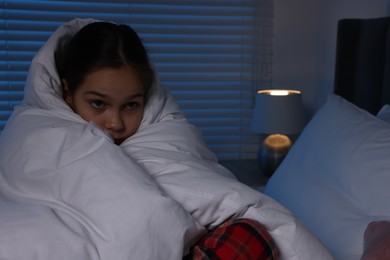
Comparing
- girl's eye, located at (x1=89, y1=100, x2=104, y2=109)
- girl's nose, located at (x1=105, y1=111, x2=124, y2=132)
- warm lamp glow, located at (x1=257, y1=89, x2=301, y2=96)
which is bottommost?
warm lamp glow, located at (x1=257, y1=89, x2=301, y2=96)

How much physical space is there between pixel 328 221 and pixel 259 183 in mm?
872

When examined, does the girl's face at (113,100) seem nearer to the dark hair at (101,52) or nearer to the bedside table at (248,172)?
the dark hair at (101,52)

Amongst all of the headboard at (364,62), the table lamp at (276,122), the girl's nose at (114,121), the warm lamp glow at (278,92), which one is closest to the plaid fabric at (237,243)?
the girl's nose at (114,121)

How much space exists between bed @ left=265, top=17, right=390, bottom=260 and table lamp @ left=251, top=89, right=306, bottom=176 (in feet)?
1.70

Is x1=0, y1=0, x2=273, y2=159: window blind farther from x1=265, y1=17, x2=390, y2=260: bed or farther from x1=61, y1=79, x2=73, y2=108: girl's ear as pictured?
x1=61, y1=79, x2=73, y2=108: girl's ear

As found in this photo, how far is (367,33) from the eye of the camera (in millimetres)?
1709

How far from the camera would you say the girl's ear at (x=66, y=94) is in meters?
1.22

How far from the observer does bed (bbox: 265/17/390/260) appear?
107 cm

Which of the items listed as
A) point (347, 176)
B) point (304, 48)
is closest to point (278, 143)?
point (304, 48)

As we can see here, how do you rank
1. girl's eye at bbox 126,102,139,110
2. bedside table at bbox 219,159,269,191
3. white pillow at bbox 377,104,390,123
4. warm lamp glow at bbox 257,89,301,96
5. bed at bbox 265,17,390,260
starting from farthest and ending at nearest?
warm lamp glow at bbox 257,89,301,96 < bedside table at bbox 219,159,269,191 < white pillow at bbox 377,104,390,123 < girl's eye at bbox 126,102,139,110 < bed at bbox 265,17,390,260

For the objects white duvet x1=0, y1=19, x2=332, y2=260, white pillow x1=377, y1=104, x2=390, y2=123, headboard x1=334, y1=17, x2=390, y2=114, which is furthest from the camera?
headboard x1=334, y1=17, x2=390, y2=114

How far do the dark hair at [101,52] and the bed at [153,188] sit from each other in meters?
0.05

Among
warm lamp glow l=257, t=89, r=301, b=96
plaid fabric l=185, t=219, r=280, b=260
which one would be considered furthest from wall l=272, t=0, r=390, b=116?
plaid fabric l=185, t=219, r=280, b=260

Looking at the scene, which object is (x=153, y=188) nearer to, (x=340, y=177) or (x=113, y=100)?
(x=113, y=100)
